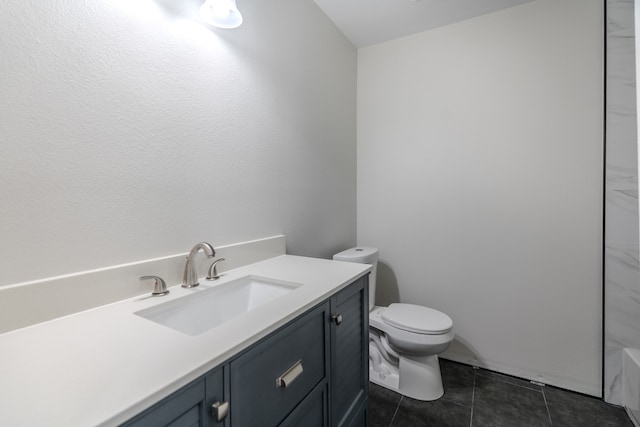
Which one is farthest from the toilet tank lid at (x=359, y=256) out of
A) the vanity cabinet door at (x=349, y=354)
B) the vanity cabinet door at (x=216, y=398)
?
the vanity cabinet door at (x=216, y=398)

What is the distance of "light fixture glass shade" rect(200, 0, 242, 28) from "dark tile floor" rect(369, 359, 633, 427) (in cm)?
203

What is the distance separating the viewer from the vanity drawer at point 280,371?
0.64 meters

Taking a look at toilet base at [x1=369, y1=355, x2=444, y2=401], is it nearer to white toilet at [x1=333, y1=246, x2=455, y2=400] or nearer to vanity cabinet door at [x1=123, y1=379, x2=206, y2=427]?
white toilet at [x1=333, y1=246, x2=455, y2=400]

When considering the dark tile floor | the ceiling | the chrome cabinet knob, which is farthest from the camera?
the ceiling

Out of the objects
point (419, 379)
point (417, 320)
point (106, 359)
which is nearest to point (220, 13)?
point (106, 359)

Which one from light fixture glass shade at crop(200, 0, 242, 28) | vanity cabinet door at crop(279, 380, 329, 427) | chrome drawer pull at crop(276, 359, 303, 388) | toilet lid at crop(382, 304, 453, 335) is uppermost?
light fixture glass shade at crop(200, 0, 242, 28)

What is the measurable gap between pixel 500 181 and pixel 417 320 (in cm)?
109

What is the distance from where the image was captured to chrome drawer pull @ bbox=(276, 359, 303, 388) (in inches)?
29.9

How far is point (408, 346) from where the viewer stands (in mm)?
1637

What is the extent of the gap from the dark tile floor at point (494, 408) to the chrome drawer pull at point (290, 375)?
3.29ft

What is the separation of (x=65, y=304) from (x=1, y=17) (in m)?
0.74

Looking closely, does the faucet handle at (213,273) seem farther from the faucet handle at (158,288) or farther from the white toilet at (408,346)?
the white toilet at (408,346)

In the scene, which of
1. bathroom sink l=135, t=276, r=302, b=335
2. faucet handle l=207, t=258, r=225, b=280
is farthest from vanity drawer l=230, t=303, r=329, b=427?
faucet handle l=207, t=258, r=225, b=280

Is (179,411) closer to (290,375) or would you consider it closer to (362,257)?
(290,375)
